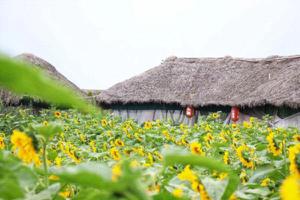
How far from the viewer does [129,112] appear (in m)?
18.4

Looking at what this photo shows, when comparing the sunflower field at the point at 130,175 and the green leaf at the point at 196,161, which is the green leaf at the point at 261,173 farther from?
the green leaf at the point at 196,161

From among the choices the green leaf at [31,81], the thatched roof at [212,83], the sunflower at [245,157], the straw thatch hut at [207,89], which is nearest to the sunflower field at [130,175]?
the sunflower at [245,157]

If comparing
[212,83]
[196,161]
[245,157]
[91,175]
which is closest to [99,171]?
[91,175]

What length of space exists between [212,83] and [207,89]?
1.78 ft

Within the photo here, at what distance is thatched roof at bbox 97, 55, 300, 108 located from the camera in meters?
15.3

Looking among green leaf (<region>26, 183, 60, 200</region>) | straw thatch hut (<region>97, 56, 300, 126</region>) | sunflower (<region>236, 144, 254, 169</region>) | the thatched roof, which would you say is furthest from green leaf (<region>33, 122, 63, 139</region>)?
the thatched roof

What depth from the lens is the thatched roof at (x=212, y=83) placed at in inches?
602

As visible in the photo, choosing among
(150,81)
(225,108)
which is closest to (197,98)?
(225,108)

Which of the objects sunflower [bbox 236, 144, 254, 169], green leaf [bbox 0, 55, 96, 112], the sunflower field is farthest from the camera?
sunflower [bbox 236, 144, 254, 169]

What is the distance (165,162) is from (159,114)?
1697 centimetres

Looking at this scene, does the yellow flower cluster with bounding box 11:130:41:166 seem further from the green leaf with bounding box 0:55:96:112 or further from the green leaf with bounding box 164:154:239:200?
the green leaf with bounding box 0:55:96:112

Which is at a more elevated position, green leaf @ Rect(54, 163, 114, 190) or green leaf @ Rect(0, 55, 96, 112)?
green leaf @ Rect(0, 55, 96, 112)

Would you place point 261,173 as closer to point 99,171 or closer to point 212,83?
point 99,171

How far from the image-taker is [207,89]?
17.4 m
